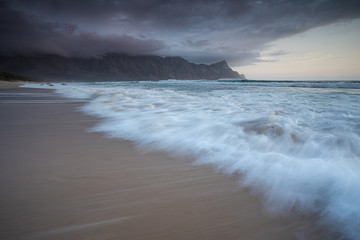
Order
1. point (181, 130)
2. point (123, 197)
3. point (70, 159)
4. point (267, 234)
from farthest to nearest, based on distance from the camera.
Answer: point (181, 130) < point (70, 159) < point (123, 197) < point (267, 234)

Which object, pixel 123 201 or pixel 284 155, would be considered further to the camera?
pixel 284 155

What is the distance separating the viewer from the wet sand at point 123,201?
0.91 m

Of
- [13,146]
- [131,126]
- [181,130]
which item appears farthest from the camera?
[131,126]

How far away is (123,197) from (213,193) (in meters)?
0.61

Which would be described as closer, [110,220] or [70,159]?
[110,220]

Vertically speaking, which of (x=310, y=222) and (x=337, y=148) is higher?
(x=337, y=148)

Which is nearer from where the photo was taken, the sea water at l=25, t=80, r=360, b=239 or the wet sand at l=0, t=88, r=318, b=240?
the wet sand at l=0, t=88, r=318, b=240

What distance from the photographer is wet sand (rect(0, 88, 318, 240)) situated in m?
0.91

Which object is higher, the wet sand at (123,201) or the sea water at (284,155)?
the sea water at (284,155)

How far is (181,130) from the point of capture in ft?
8.89

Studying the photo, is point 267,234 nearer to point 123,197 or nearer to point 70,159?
point 123,197

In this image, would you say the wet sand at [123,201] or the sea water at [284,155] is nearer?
the wet sand at [123,201]

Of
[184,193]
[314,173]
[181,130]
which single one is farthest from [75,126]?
[314,173]

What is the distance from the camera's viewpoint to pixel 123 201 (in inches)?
44.5
